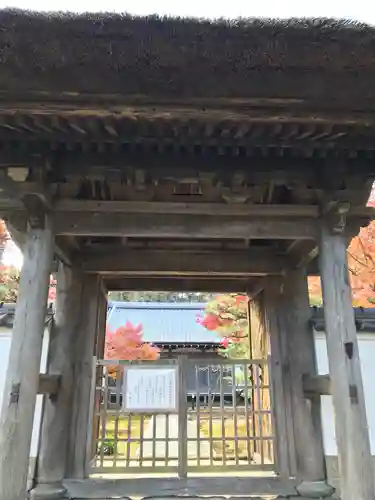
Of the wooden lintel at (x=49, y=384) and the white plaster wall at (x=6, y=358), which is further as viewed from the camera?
the white plaster wall at (x=6, y=358)

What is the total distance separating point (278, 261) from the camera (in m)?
4.85

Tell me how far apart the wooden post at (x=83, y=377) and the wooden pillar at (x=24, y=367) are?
1479 mm

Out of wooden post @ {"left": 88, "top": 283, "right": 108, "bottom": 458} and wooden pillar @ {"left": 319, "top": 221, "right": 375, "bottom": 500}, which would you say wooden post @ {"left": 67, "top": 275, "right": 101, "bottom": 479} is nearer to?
wooden post @ {"left": 88, "top": 283, "right": 108, "bottom": 458}

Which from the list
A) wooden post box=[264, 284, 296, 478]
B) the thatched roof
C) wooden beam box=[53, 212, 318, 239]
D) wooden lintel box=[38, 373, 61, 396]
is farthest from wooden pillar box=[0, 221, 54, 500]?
wooden post box=[264, 284, 296, 478]

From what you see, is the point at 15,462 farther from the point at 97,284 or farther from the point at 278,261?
the point at 278,261

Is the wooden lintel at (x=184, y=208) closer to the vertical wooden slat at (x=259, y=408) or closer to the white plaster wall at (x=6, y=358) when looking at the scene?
the white plaster wall at (x=6, y=358)

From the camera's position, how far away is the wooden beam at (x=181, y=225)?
11.3 feet

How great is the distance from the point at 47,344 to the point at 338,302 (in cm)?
308

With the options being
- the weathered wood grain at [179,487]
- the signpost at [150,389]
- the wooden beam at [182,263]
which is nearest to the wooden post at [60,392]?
the weathered wood grain at [179,487]

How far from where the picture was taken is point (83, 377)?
4.49 m

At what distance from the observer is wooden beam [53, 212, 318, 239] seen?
11.3ft

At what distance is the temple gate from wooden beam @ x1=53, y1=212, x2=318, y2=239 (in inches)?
0.5

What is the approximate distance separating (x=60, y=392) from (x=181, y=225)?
2.27 metres

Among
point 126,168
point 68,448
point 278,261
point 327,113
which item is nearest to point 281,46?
point 327,113
